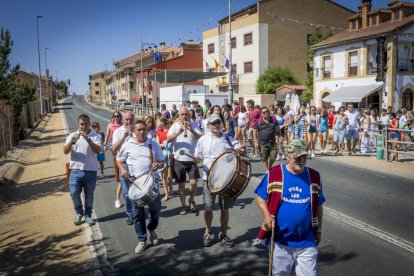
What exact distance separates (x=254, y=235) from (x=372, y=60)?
27272 mm

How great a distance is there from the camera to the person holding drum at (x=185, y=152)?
23.3ft

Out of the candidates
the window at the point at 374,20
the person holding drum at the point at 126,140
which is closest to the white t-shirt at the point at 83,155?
the person holding drum at the point at 126,140

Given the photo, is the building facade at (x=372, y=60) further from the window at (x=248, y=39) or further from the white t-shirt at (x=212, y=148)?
the white t-shirt at (x=212, y=148)

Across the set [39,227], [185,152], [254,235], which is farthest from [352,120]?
[39,227]

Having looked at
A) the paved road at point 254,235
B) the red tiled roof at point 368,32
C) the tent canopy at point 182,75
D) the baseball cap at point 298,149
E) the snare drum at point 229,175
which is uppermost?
the red tiled roof at point 368,32

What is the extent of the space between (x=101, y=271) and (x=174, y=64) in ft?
176

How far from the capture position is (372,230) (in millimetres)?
6184

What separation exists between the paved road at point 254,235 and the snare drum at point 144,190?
2.59ft

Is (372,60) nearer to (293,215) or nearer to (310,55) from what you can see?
(310,55)

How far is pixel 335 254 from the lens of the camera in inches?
208

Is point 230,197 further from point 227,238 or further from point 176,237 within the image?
point 176,237

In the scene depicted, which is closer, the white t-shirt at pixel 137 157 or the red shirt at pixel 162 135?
the white t-shirt at pixel 137 157

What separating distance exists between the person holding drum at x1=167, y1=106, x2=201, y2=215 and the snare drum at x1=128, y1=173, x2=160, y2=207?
1.62 metres

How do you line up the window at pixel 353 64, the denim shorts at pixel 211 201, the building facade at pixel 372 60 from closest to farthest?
1. the denim shorts at pixel 211 201
2. the building facade at pixel 372 60
3. the window at pixel 353 64
